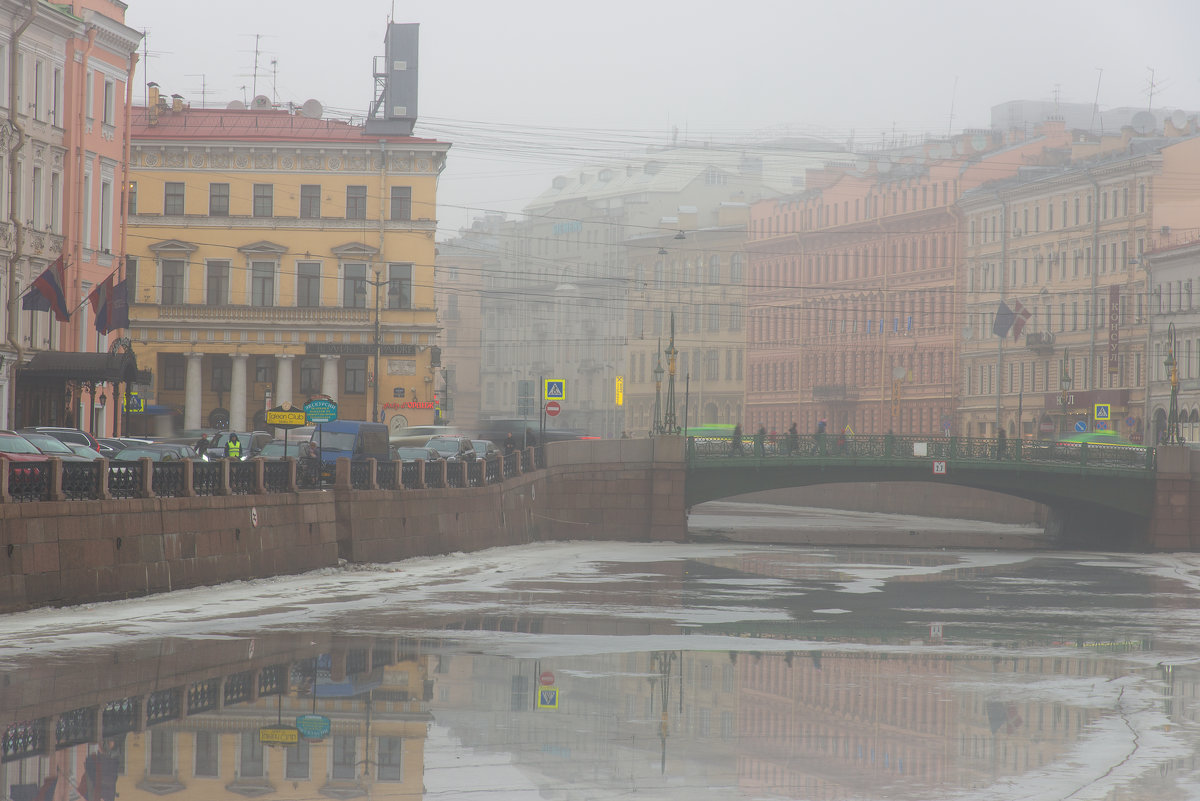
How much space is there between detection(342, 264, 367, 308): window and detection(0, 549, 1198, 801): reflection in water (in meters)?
51.7

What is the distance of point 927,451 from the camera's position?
200 ft

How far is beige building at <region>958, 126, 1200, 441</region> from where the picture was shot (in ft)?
273

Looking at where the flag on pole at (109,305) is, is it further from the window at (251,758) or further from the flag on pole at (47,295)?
the window at (251,758)

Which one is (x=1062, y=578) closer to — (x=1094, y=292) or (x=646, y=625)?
(x=646, y=625)

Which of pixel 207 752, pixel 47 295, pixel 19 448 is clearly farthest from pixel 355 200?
pixel 207 752

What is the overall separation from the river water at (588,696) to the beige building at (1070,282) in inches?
1960

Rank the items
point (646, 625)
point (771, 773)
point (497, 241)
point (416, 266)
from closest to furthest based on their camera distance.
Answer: point (771, 773) → point (646, 625) → point (416, 266) → point (497, 241)

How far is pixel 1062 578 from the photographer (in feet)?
144

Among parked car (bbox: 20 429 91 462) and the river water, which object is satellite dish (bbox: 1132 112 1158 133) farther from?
parked car (bbox: 20 429 91 462)

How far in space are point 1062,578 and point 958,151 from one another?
62.7m

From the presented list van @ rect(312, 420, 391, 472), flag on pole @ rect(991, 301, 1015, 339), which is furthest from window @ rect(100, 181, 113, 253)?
flag on pole @ rect(991, 301, 1015, 339)

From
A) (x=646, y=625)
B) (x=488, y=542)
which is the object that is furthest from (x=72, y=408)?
(x=646, y=625)

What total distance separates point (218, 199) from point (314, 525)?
44.2 meters

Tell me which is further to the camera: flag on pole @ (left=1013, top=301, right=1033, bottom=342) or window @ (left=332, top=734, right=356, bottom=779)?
flag on pole @ (left=1013, top=301, right=1033, bottom=342)
